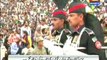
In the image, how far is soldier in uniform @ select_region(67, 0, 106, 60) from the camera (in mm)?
2652

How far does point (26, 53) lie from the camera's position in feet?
8.78

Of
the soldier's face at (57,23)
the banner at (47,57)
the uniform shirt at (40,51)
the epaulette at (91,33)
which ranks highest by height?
the soldier's face at (57,23)

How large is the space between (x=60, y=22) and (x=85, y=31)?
236 millimetres

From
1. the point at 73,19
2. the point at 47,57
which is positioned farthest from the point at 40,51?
the point at 73,19

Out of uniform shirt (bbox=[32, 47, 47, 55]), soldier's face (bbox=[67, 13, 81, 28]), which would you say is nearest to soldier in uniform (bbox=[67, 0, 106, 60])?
soldier's face (bbox=[67, 13, 81, 28])

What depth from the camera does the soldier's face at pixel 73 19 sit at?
2.69 meters

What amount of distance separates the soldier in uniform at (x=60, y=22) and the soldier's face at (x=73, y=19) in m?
0.04

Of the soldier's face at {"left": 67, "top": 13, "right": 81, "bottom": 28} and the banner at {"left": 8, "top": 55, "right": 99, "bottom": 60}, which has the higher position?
the soldier's face at {"left": 67, "top": 13, "right": 81, "bottom": 28}

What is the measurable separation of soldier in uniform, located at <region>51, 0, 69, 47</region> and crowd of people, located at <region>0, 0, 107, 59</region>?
0.11ft

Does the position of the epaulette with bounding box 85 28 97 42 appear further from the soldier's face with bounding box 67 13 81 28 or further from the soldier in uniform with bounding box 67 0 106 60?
the soldier's face with bounding box 67 13 81 28

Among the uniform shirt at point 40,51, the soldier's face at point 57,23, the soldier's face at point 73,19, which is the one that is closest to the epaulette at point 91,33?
the soldier's face at point 73,19

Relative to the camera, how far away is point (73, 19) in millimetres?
2705

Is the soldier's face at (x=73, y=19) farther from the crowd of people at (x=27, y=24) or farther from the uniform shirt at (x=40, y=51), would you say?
the uniform shirt at (x=40, y=51)

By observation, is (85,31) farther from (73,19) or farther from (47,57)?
(47,57)
